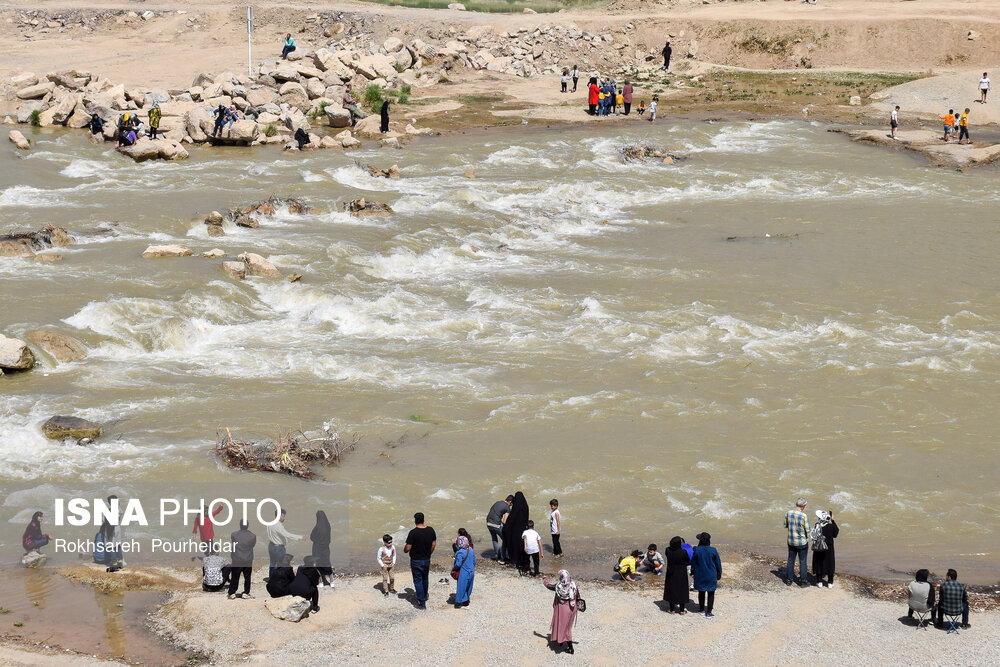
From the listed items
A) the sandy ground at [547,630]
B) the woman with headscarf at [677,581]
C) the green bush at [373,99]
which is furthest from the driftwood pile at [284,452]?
the green bush at [373,99]

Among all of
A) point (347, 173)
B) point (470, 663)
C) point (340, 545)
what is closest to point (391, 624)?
point (470, 663)

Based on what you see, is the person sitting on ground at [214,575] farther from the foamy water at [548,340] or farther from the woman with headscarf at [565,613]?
the woman with headscarf at [565,613]

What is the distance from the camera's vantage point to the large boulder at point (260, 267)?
23.6m

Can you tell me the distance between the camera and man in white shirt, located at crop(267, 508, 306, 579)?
13094 mm

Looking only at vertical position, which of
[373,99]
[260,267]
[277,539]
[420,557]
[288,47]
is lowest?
[277,539]

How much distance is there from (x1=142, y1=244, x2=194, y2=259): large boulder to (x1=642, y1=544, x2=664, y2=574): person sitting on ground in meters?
14.7

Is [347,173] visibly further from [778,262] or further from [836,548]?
[836,548]

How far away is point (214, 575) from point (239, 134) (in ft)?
84.8

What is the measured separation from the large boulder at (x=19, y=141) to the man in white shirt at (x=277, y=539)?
23.6 m

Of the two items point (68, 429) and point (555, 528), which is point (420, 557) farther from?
point (68, 429)

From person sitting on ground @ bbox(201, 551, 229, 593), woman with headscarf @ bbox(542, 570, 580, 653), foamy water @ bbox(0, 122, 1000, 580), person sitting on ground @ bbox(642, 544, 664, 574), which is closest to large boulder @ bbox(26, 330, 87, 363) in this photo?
foamy water @ bbox(0, 122, 1000, 580)

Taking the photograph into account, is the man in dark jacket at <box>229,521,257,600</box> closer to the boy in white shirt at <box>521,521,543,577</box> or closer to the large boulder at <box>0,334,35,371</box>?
the boy in white shirt at <box>521,521,543,577</box>

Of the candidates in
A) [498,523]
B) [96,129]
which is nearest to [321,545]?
[498,523]

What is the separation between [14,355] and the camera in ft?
60.6
